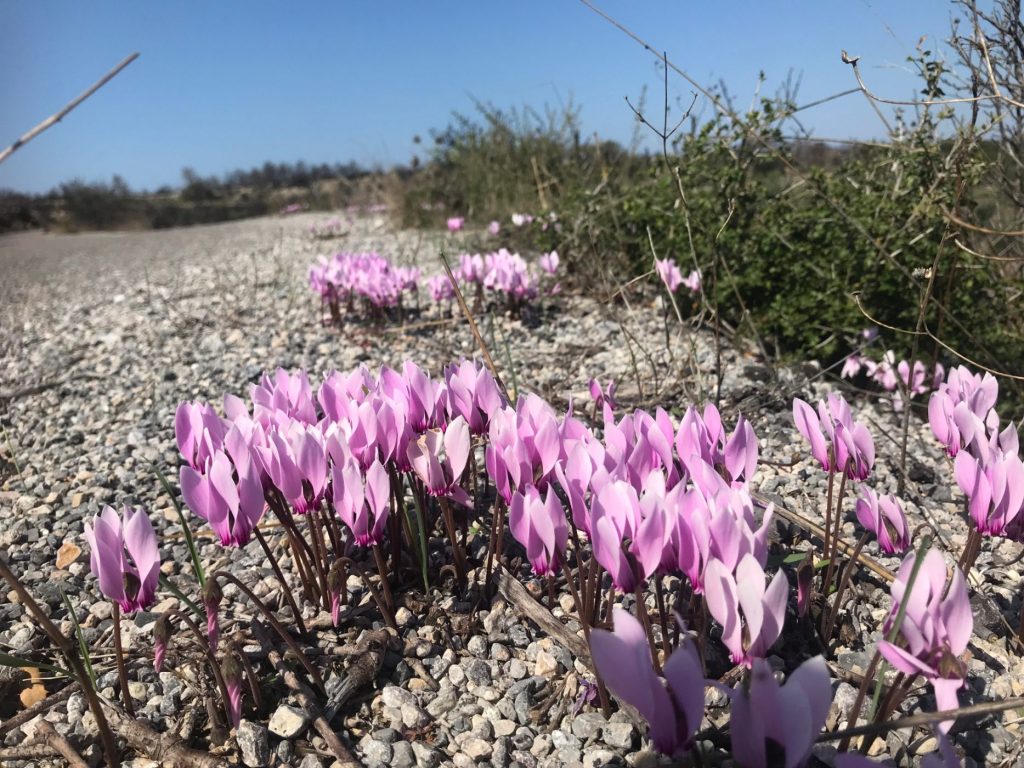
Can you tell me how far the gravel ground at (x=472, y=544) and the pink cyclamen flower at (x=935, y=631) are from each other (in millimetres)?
470

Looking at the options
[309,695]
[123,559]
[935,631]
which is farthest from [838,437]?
[123,559]

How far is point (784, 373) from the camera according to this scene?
11.5 feet

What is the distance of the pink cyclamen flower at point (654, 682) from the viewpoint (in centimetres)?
92

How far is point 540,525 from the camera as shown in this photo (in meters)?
1.39

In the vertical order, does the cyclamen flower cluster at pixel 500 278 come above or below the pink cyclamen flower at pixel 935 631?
above

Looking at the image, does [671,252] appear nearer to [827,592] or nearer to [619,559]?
[827,592]

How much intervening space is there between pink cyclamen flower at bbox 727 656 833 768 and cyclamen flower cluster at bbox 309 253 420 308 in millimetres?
3957

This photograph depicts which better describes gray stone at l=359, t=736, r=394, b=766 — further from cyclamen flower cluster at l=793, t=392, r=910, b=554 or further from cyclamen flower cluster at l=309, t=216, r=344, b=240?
cyclamen flower cluster at l=309, t=216, r=344, b=240

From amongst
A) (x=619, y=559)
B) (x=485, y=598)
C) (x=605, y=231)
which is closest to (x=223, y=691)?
(x=485, y=598)

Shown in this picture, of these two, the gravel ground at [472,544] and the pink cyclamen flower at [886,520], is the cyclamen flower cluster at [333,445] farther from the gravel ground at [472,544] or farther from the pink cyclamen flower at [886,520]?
the pink cyclamen flower at [886,520]

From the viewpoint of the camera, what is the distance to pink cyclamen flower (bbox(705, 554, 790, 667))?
41.9 inches

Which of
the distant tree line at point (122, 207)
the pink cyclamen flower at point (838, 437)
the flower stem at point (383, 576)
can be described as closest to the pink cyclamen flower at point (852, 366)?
the pink cyclamen flower at point (838, 437)

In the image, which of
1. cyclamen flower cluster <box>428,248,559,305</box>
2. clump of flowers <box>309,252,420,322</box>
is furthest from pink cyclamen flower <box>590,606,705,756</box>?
clump of flowers <box>309,252,420,322</box>

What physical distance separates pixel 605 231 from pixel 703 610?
14.2ft
